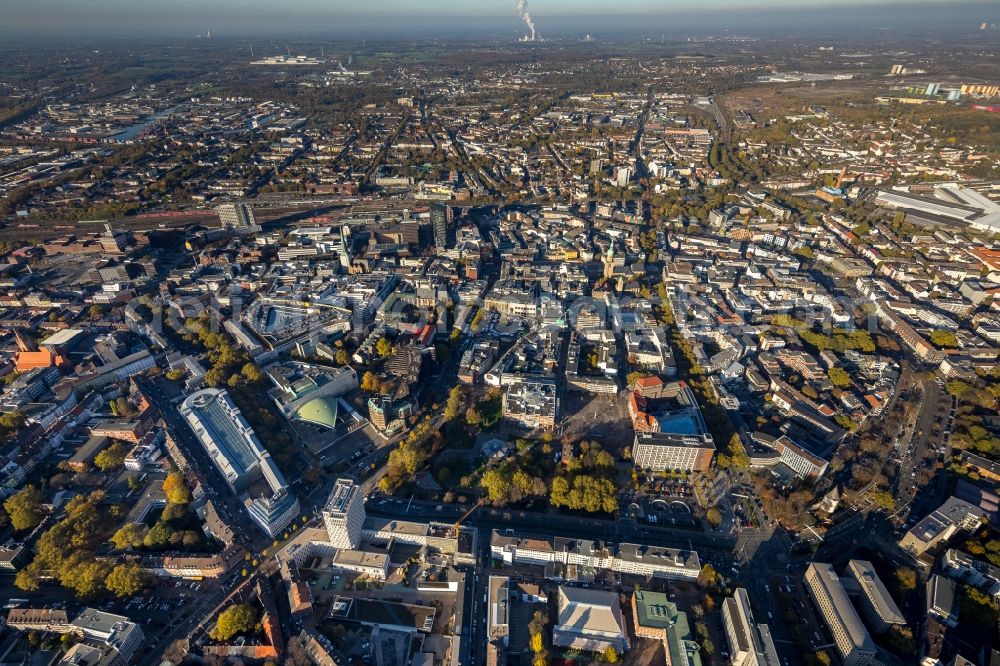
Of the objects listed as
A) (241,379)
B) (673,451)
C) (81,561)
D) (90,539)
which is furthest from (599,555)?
(241,379)

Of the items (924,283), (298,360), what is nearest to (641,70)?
(924,283)

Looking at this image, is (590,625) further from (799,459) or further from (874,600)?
(799,459)

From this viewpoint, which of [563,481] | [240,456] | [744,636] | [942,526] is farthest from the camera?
[240,456]

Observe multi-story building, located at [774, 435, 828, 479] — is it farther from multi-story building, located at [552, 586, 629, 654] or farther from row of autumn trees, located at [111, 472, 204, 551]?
row of autumn trees, located at [111, 472, 204, 551]

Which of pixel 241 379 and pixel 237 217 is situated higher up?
pixel 237 217

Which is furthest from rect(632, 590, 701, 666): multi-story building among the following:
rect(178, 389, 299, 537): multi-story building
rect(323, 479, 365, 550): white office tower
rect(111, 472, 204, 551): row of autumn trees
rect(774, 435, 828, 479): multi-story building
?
rect(111, 472, 204, 551): row of autumn trees

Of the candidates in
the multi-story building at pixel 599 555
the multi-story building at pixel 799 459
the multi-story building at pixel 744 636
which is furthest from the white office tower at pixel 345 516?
the multi-story building at pixel 799 459
